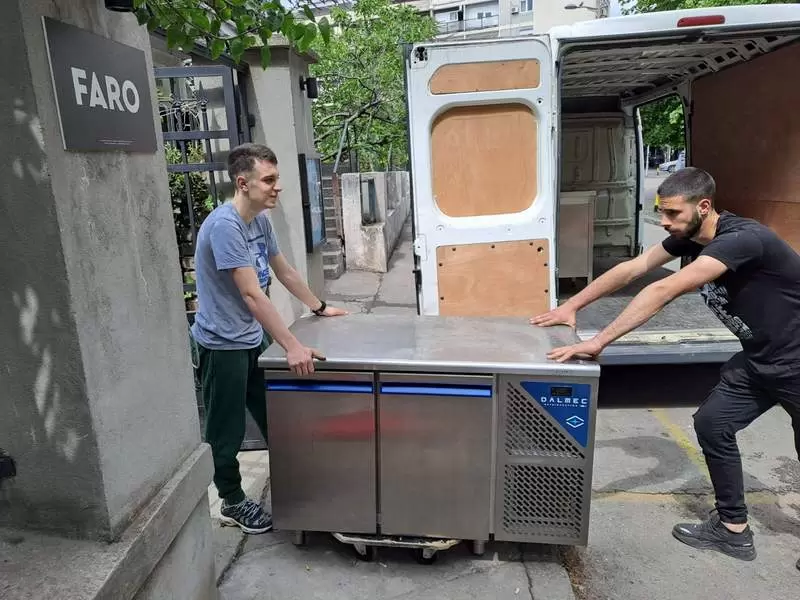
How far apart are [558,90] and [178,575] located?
3.42 meters

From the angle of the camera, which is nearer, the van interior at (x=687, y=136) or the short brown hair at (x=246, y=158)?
the short brown hair at (x=246, y=158)

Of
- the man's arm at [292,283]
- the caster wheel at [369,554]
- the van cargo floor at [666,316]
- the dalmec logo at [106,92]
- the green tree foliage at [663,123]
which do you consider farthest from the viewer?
the green tree foliage at [663,123]

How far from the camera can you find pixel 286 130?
511cm

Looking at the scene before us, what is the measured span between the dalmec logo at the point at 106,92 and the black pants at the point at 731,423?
2936 mm

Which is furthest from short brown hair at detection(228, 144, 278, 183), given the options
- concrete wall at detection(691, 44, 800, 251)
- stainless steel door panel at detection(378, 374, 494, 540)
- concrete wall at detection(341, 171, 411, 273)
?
concrete wall at detection(341, 171, 411, 273)

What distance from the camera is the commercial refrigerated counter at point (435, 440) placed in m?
2.65

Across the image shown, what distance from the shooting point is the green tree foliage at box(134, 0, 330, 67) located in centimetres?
177

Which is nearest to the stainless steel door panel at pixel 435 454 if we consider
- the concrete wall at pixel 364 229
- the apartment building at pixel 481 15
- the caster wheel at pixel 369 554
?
the caster wheel at pixel 369 554

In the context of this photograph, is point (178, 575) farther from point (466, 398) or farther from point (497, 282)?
point (497, 282)

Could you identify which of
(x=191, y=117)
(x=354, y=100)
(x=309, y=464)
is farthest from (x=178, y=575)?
(x=354, y=100)

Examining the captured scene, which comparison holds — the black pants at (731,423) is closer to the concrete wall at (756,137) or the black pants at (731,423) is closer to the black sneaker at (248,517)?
the black sneaker at (248,517)

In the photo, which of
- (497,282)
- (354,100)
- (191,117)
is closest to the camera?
(497,282)

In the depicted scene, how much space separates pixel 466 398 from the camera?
8.70 ft

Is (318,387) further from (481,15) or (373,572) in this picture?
(481,15)
